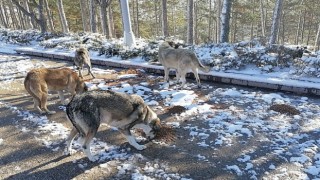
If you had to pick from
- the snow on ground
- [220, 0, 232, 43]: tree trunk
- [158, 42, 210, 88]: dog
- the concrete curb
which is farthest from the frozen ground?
[220, 0, 232, 43]: tree trunk

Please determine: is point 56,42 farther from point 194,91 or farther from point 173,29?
point 173,29

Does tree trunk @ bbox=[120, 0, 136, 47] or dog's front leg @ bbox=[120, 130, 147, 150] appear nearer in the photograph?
dog's front leg @ bbox=[120, 130, 147, 150]

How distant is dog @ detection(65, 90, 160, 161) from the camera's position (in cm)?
471

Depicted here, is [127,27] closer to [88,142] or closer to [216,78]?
[216,78]

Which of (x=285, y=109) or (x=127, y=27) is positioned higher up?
(x=127, y=27)

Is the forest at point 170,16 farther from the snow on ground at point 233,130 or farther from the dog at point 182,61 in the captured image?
the snow on ground at point 233,130

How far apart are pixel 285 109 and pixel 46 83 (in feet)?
18.6

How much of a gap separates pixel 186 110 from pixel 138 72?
12.9ft

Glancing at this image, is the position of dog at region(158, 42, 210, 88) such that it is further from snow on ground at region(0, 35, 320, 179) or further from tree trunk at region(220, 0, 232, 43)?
tree trunk at region(220, 0, 232, 43)

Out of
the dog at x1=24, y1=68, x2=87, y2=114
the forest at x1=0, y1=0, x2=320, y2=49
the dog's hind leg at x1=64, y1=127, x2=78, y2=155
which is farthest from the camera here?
the forest at x1=0, y1=0, x2=320, y2=49

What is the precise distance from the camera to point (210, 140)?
228 inches

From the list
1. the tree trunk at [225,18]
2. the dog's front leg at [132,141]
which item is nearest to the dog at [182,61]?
the dog's front leg at [132,141]

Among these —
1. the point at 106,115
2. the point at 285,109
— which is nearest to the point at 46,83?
the point at 106,115

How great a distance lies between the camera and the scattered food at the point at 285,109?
6.85 m
